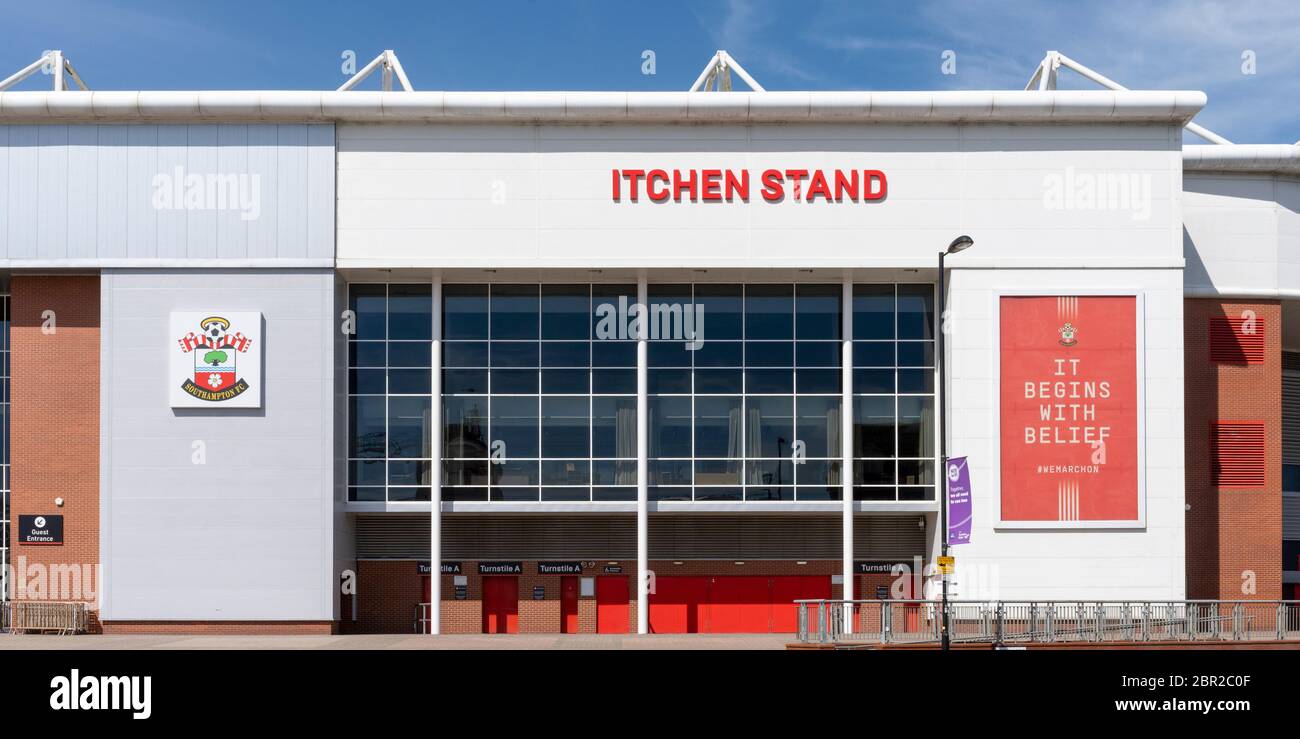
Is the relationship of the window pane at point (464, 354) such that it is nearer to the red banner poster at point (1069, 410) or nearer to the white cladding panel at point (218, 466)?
the white cladding panel at point (218, 466)

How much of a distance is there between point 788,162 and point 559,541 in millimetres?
12378

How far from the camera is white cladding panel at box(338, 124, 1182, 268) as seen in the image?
32.8 m

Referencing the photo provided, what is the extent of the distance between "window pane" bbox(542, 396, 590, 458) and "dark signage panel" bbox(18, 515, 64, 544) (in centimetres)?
1307

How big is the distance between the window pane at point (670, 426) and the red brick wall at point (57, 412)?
15.0 m

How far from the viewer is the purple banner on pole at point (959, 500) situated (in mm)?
26016

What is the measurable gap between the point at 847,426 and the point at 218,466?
16739 mm

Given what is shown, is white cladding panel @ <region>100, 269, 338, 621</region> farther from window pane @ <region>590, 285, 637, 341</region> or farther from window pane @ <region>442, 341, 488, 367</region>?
window pane @ <region>590, 285, 637, 341</region>

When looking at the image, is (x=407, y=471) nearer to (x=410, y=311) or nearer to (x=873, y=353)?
(x=410, y=311)

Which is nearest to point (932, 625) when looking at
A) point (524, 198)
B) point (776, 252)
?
point (776, 252)

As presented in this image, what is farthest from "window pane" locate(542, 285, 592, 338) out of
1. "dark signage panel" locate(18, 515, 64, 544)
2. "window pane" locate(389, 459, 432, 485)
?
"dark signage panel" locate(18, 515, 64, 544)

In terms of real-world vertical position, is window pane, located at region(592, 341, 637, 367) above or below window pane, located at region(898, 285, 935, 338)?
below

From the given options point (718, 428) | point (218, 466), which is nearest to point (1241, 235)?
point (718, 428)

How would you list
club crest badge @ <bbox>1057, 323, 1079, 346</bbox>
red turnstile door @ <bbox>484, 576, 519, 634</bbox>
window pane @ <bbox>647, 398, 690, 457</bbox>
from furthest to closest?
red turnstile door @ <bbox>484, 576, 519, 634</bbox> < window pane @ <bbox>647, 398, 690, 457</bbox> < club crest badge @ <bbox>1057, 323, 1079, 346</bbox>

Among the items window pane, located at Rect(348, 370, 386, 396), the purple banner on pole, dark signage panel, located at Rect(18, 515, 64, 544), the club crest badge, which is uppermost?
the club crest badge
